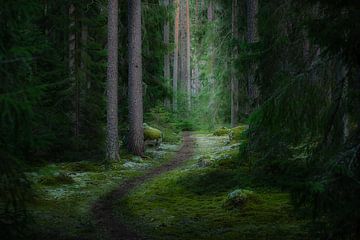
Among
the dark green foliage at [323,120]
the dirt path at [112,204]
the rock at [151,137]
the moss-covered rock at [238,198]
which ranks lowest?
the dirt path at [112,204]

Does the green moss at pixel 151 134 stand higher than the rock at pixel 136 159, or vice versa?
the green moss at pixel 151 134

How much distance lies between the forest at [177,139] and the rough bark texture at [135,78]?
7 cm

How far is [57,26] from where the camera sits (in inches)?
782

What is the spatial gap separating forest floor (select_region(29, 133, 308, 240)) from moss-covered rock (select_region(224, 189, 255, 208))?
0.07 meters

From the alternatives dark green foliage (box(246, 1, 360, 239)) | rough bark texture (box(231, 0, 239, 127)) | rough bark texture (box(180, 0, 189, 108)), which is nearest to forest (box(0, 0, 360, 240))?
dark green foliage (box(246, 1, 360, 239))

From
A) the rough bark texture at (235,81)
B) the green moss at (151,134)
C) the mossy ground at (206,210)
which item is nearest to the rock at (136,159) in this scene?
the mossy ground at (206,210)

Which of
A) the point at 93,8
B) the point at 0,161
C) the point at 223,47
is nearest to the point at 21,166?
the point at 0,161

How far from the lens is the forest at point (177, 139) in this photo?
586cm

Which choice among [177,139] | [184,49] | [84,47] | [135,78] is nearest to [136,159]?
[135,78]

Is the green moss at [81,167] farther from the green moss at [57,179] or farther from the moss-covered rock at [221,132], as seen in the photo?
the moss-covered rock at [221,132]

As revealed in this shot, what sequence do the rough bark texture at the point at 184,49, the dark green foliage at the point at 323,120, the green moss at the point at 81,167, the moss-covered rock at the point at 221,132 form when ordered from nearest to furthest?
the dark green foliage at the point at 323,120, the green moss at the point at 81,167, the moss-covered rock at the point at 221,132, the rough bark texture at the point at 184,49

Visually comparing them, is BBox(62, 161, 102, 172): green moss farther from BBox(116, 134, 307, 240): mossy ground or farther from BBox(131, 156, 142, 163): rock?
BBox(116, 134, 307, 240): mossy ground

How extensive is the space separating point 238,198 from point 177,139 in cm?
1771

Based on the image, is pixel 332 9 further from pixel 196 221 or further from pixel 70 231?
pixel 70 231
